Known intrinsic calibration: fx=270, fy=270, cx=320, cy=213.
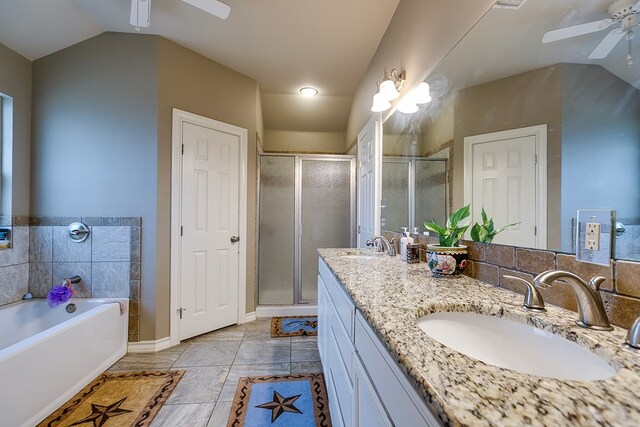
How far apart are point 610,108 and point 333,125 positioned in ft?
12.0

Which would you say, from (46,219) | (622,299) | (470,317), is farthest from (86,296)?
(622,299)

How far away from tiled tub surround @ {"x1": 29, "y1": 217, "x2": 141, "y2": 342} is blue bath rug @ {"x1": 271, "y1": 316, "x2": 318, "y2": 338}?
1199 mm

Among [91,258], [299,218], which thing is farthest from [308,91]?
[91,258]

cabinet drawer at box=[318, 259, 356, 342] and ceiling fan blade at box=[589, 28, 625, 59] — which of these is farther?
cabinet drawer at box=[318, 259, 356, 342]

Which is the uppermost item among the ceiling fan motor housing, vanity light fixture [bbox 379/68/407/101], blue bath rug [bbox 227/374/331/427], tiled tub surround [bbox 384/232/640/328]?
vanity light fixture [bbox 379/68/407/101]

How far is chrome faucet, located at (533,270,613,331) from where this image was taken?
0.61m

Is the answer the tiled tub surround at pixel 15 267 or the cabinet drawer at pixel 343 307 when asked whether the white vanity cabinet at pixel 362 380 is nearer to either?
the cabinet drawer at pixel 343 307

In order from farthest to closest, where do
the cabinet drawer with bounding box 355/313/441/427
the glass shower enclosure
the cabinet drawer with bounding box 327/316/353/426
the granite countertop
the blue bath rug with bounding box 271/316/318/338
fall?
the glass shower enclosure → the blue bath rug with bounding box 271/316/318/338 → the cabinet drawer with bounding box 327/316/353/426 → the cabinet drawer with bounding box 355/313/441/427 → the granite countertop

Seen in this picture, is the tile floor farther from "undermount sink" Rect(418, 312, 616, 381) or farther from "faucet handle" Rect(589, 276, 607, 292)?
"faucet handle" Rect(589, 276, 607, 292)

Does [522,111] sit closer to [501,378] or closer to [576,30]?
[576,30]

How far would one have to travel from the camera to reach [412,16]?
1705 mm

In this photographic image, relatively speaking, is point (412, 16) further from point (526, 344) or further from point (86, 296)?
point (86, 296)

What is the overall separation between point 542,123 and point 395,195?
1.21m

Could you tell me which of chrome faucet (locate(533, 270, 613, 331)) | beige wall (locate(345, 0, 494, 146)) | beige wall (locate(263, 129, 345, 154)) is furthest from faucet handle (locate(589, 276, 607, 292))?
beige wall (locate(263, 129, 345, 154))
